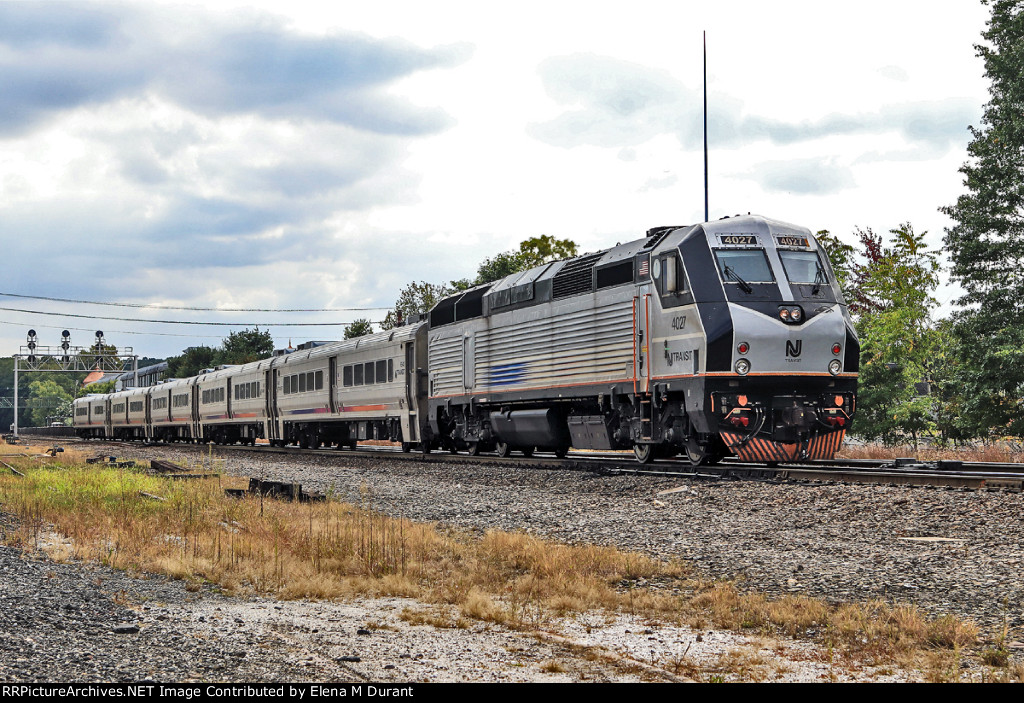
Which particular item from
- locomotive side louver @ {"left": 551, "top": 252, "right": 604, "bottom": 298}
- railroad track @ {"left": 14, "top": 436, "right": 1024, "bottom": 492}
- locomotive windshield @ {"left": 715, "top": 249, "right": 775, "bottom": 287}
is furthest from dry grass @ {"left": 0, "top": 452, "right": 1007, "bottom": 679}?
locomotive side louver @ {"left": 551, "top": 252, "right": 604, "bottom": 298}

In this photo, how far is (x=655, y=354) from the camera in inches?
690

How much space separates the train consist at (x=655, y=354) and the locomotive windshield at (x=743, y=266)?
1.0 inches

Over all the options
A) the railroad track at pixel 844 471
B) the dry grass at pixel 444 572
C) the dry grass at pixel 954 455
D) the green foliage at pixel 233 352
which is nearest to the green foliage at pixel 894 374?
the dry grass at pixel 954 455

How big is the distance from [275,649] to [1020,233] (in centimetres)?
2708

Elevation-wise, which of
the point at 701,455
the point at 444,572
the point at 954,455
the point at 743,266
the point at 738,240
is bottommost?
the point at 954,455

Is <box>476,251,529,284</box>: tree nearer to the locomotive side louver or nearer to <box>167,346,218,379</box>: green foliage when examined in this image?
the locomotive side louver

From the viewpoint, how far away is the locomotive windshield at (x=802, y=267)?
17.0m

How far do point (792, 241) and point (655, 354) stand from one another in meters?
3.14

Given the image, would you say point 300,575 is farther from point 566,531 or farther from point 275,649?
point 566,531

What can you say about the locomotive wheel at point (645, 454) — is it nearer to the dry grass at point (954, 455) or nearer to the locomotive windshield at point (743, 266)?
the locomotive windshield at point (743, 266)

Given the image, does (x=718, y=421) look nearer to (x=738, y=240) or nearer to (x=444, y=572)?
(x=738, y=240)

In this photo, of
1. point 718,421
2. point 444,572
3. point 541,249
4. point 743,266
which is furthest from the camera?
point 541,249

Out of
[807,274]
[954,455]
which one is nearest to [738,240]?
[807,274]

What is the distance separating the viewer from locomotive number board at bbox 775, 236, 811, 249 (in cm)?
1723
